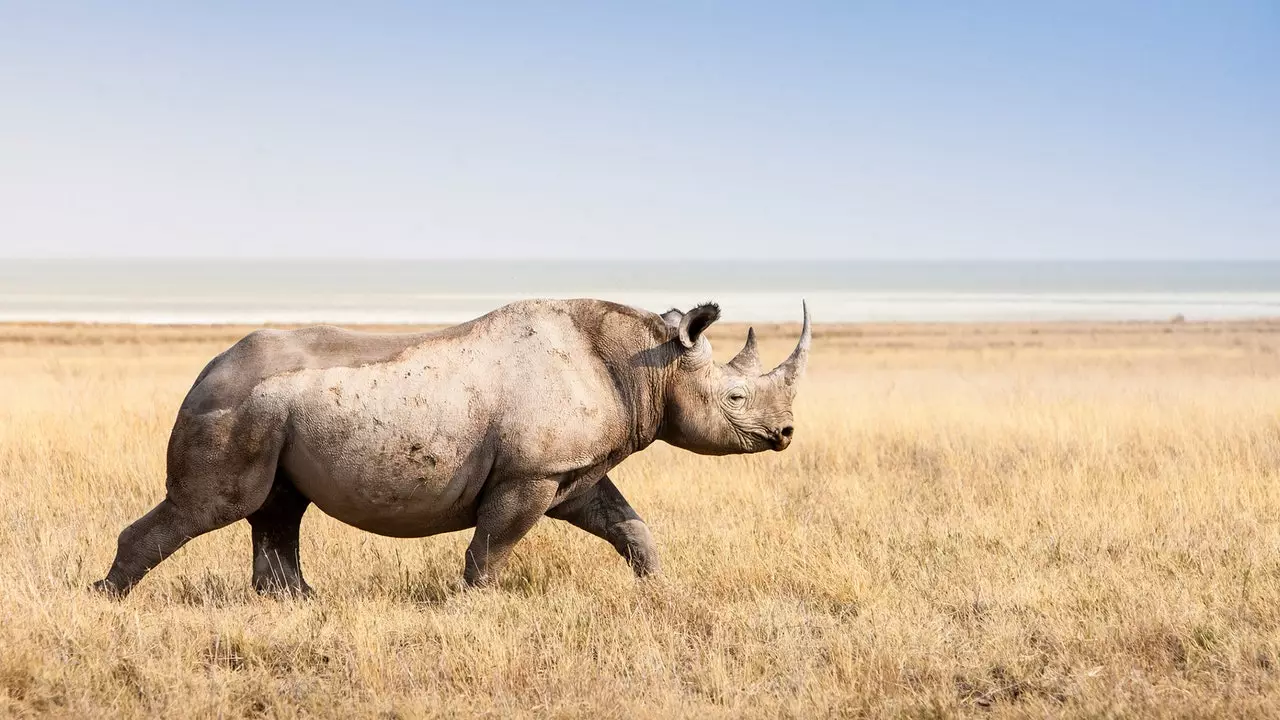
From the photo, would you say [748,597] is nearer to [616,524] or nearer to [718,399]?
[616,524]

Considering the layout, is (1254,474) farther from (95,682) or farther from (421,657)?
(95,682)

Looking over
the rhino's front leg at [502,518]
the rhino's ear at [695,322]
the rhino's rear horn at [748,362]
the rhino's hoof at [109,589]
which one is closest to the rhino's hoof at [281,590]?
the rhino's hoof at [109,589]

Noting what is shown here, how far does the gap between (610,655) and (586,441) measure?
4.68ft

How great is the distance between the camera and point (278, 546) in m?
7.54

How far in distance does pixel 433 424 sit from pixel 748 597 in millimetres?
2115

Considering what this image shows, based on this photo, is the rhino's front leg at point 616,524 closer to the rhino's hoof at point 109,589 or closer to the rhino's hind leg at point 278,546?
the rhino's hind leg at point 278,546

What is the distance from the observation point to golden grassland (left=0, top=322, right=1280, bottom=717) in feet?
18.6

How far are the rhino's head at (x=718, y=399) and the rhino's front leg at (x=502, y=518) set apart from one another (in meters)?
0.96

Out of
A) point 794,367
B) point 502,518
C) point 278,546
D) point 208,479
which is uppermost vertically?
point 794,367

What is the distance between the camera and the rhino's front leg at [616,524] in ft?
25.7

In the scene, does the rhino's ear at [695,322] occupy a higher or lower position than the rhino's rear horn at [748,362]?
higher

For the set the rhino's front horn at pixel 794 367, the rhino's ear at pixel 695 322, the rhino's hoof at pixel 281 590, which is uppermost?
the rhino's ear at pixel 695 322

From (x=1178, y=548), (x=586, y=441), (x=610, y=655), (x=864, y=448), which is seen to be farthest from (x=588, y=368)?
(x=864, y=448)

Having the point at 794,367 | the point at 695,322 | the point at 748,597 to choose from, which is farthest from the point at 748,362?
the point at 748,597
